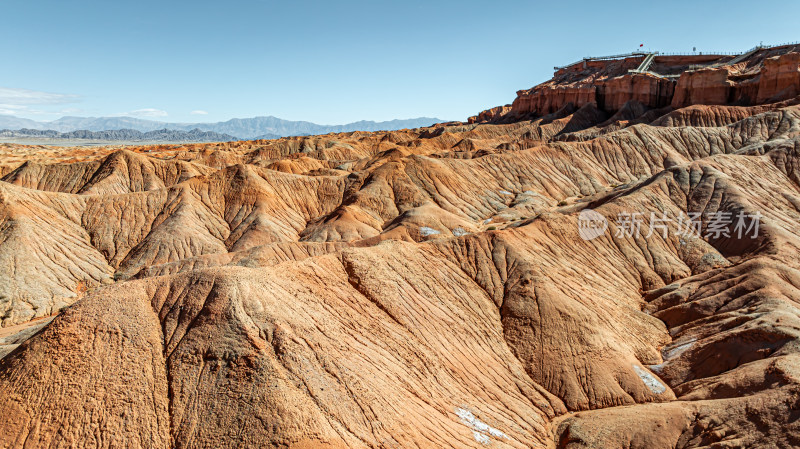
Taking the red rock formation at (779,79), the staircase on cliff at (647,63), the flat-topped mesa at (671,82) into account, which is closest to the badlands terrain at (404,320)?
the red rock formation at (779,79)

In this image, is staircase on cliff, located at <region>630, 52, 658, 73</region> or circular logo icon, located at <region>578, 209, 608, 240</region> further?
staircase on cliff, located at <region>630, 52, 658, 73</region>

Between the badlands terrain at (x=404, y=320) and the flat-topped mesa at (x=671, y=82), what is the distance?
36.2 meters

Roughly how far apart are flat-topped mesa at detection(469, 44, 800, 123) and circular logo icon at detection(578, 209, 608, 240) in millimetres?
60606

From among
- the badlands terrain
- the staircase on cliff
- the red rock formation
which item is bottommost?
the badlands terrain

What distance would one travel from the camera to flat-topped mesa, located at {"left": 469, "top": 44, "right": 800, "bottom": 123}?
2990 inches

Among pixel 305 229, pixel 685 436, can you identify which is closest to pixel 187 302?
pixel 685 436

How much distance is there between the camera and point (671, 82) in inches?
3698

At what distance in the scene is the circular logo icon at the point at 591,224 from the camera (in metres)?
36.1

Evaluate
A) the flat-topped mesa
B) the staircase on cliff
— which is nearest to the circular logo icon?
the flat-topped mesa

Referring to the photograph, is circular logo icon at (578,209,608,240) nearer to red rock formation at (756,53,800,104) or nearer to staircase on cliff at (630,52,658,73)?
red rock formation at (756,53,800,104)

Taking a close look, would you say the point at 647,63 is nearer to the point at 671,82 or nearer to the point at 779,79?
the point at 671,82

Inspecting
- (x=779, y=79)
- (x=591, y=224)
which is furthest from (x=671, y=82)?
(x=591, y=224)

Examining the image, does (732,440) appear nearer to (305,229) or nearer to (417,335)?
(417,335)

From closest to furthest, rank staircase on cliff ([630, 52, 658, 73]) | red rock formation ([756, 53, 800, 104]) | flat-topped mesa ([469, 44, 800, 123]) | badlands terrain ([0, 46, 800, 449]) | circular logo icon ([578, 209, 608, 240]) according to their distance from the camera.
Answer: badlands terrain ([0, 46, 800, 449]), circular logo icon ([578, 209, 608, 240]), red rock formation ([756, 53, 800, 104]), flat-topped mesa ([469, 44, 800, 123]), staircase on cliff ([630, 52, 658, 73])
